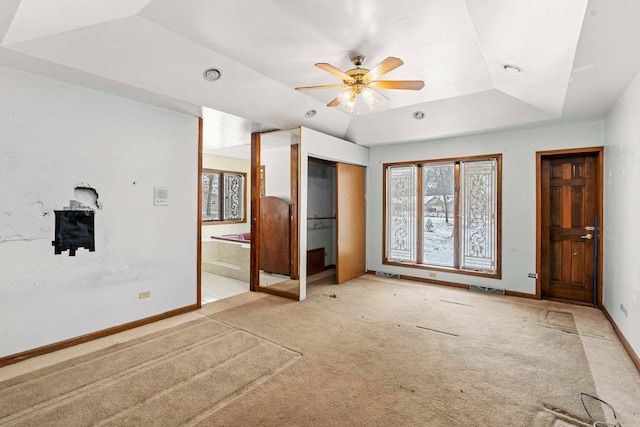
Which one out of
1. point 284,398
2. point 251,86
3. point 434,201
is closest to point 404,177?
point 434,201

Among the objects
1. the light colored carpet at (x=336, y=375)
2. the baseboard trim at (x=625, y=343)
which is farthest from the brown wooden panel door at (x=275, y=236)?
the baseboard trim at (x=625, y=343)

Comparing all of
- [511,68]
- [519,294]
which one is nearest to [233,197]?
[519,294]

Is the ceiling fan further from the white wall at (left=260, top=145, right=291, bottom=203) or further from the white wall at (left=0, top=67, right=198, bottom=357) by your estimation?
the white wall at (left=260, top=145, right=291, bottom=203)

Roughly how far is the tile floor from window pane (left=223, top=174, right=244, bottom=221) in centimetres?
207

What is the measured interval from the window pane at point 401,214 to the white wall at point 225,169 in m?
3.75

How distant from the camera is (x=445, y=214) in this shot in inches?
208

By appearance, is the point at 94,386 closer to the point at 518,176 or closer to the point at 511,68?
the point at 511,68

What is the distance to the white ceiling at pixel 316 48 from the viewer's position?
2.15 m

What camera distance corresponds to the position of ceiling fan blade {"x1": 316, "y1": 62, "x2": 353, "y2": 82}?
2.56 m

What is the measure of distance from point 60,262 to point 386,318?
3.38m

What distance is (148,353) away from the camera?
9.33 ft

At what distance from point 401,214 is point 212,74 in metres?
3.87

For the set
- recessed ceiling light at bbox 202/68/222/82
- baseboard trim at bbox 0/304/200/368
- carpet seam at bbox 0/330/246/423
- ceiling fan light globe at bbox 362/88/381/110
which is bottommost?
carpet seam at bbox 0/330/246/423

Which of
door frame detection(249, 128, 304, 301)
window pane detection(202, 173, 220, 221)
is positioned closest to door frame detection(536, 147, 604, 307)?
door frame detection(249, 128, 304, 301)
